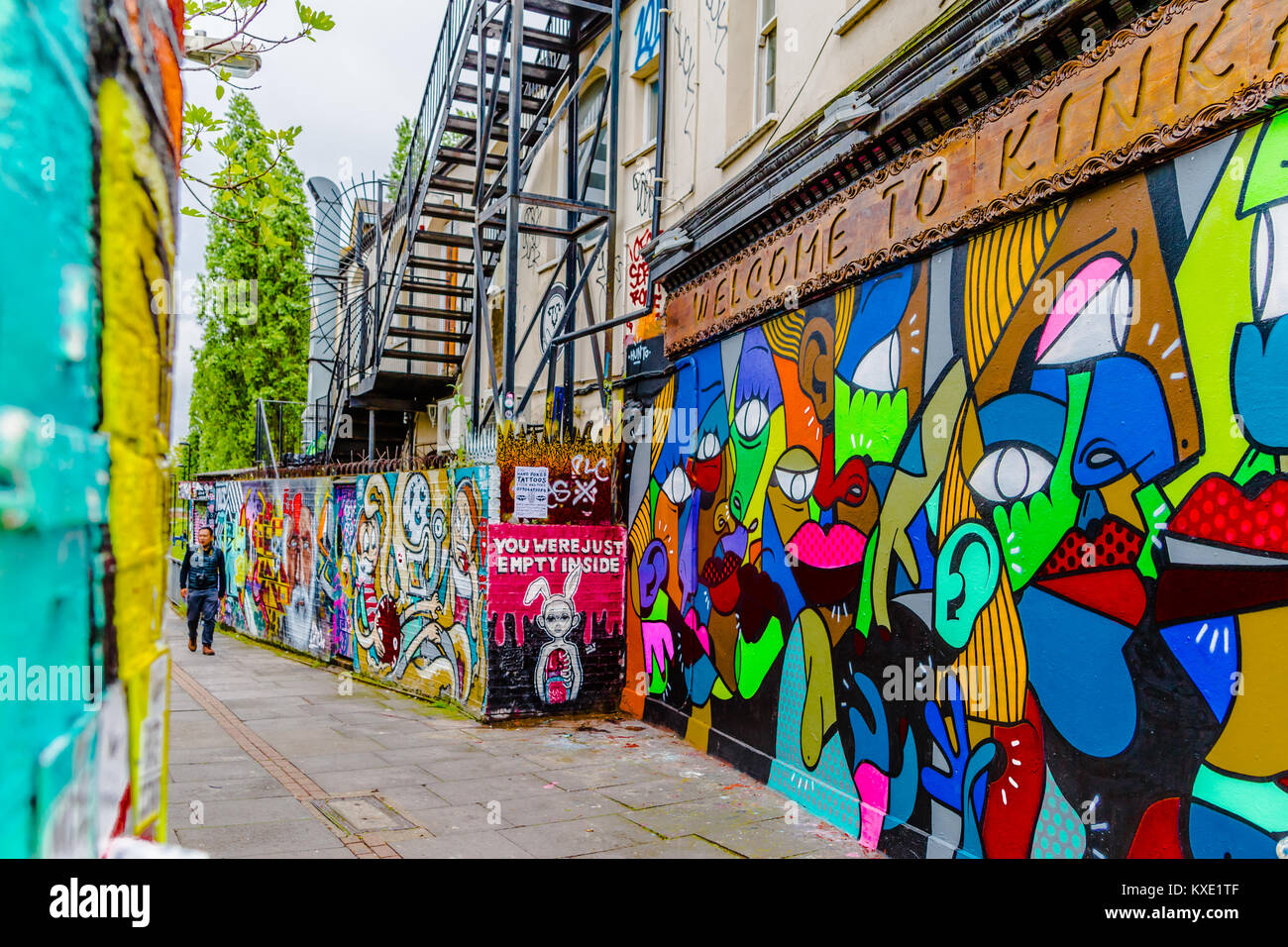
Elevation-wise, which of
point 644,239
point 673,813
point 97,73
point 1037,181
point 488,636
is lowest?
point 673,813

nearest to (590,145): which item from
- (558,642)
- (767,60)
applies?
(767,60)

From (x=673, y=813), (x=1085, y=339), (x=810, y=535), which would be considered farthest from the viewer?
(x=810, y=535)

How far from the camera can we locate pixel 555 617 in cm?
948

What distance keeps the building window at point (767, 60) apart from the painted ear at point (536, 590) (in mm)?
4738

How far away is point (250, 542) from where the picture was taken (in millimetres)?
17250

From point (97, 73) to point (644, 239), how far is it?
9.64 m

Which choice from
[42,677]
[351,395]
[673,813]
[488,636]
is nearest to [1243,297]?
[42,677]

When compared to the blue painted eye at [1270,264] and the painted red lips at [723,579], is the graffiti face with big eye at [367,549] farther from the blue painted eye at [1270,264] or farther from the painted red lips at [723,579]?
the blue painted eye at [1270,264]

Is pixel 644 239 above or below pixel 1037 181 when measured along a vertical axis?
above

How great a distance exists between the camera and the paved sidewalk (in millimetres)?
5629

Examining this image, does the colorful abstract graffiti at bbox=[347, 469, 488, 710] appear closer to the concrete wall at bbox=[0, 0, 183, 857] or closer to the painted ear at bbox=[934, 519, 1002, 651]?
the painted ear at bbox=[934, 519, 1002, 651]

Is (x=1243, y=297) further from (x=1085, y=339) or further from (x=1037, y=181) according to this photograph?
(x=1037, y=181)

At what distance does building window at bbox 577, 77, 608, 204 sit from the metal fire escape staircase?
200 mm

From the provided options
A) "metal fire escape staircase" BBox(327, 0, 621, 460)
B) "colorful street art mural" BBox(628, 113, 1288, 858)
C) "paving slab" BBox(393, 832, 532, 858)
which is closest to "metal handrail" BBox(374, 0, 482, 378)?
"metal fire escape staircase" BBox(327, 0, 621, 460)
